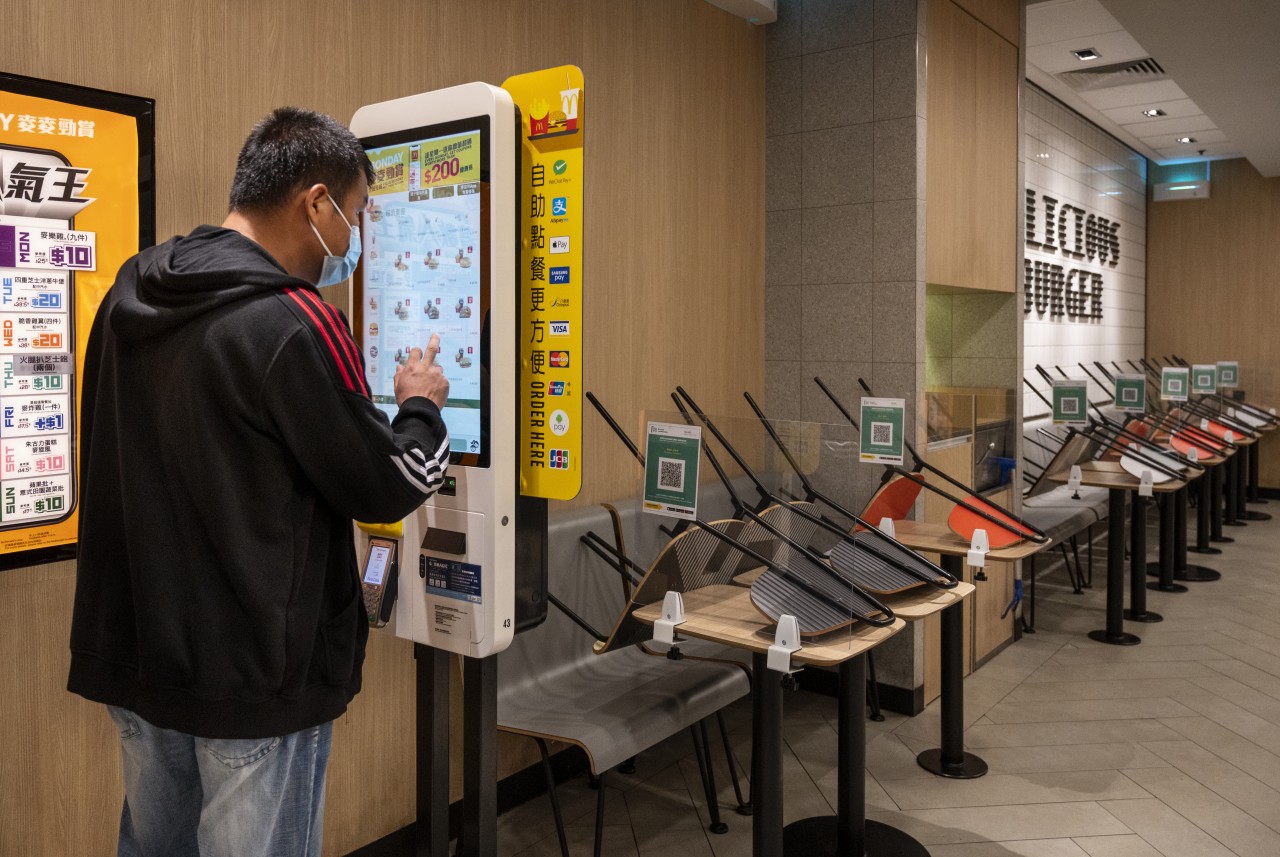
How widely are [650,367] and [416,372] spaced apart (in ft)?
6.57

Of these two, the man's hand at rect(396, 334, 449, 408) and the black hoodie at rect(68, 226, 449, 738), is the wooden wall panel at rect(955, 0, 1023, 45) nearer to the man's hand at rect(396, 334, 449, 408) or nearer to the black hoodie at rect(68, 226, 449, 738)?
the man's hand at rect(396, 334, 449, 408)

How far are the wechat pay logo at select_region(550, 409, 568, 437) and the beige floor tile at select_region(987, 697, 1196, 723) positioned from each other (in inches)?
112

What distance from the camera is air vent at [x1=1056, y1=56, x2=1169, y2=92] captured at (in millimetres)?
6613

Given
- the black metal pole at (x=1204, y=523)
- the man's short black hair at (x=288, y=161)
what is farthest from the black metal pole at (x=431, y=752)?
the black metal pole at (x=1204, y=523)

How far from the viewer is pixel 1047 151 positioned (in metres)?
7.38

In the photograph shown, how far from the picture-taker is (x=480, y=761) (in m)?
2.03

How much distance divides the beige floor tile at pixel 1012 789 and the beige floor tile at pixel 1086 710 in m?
0.54

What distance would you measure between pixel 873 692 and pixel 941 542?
1.02 meters

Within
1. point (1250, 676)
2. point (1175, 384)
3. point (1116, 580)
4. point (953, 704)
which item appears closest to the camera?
point (953, 704)

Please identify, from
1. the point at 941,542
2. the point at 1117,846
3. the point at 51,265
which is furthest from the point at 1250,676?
the point at 51,265

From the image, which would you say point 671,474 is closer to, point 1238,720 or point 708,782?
point 708,782

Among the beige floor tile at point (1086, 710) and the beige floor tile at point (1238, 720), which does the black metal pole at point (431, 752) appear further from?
the beige floor tile at point (1238, 720)

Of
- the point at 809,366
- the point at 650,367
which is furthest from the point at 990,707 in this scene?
the point at 650,367

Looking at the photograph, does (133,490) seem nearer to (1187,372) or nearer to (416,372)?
(416,372)
